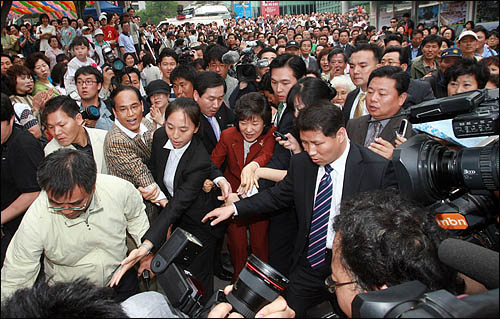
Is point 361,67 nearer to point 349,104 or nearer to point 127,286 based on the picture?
point 349,104

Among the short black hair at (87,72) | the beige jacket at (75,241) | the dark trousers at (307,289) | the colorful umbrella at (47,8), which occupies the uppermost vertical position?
the colorful umbrella at (47,8)

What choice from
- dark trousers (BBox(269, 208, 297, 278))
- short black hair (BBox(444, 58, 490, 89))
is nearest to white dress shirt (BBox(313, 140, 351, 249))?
dark trousers (BBox(269, 208, 297, 278))

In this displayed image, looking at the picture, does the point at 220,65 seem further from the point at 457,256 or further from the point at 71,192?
the point at 457,256

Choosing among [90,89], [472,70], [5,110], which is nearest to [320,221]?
[5,110]

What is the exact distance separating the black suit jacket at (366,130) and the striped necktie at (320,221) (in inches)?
26.7

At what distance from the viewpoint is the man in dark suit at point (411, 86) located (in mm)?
3080

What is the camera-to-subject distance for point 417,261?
4.02 feet

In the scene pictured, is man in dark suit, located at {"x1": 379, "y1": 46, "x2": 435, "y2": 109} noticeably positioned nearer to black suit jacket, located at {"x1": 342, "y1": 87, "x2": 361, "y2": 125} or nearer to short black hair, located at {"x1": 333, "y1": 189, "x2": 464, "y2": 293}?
black suit jacket, located at {"x1": 342, "y1": 87, "x2": 361, "y2": 125}

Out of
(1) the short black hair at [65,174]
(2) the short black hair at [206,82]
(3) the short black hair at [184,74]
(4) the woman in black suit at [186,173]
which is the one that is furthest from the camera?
(3) the short black hair at [184,74]

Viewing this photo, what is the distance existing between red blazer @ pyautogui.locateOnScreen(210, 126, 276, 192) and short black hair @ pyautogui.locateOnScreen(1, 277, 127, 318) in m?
1.65

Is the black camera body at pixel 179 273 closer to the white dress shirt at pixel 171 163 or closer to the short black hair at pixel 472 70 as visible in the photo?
the white dress shirt at pixel 171 163

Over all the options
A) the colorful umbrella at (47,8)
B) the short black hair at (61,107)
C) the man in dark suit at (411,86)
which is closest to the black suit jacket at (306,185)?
the short black hair at (61,107)

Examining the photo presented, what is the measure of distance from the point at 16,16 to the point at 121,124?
1308 cm

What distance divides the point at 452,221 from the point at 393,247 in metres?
0.22
